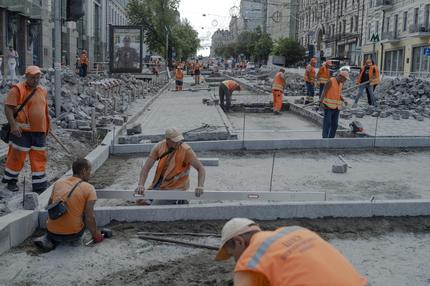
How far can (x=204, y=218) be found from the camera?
6.21 m

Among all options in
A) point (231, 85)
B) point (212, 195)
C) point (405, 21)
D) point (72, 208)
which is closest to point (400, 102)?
point (231, 85)

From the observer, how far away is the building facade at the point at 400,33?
49.9 m

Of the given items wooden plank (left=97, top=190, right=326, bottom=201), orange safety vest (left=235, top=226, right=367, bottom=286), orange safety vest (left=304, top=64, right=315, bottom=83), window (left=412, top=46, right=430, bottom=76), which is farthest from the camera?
window (left=412, top=46, right=430, bottom=76)

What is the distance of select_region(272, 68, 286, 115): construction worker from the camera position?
58.0 feet

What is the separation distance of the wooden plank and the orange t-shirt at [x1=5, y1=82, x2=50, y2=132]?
4.73 ft

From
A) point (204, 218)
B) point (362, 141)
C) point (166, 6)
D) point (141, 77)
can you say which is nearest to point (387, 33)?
point (166, 6)

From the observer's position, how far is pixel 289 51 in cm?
7781

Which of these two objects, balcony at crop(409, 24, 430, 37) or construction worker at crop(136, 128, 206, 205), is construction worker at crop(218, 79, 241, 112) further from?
balcony at crop(409, 24, 430, 37)

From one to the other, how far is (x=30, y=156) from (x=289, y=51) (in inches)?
2880

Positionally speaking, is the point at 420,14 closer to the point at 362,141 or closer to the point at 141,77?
the point at 141,77

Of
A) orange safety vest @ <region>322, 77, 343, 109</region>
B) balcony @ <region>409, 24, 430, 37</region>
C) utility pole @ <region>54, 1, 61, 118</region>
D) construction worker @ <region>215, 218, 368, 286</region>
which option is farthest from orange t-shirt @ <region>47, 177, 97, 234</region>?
balcony @ <region>409, 24, 430, 37</region>

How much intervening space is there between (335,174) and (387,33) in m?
53.0

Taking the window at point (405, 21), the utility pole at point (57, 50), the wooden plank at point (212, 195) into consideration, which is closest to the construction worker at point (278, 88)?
the utility pole at point (57, 50)

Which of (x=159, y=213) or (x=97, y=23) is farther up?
(x=97, y=23)
